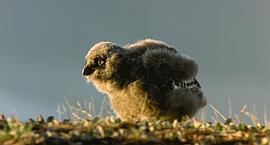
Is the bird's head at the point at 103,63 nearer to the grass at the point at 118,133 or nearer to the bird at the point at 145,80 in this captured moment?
the bird at the point at 145,80

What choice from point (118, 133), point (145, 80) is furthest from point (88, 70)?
point (118, 133)

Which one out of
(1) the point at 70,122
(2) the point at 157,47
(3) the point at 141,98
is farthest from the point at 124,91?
(1) the point at 70,122

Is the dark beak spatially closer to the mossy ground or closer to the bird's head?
the bird's head

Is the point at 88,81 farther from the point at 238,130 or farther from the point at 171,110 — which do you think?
the point at 238,130

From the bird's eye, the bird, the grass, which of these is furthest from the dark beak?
the grass

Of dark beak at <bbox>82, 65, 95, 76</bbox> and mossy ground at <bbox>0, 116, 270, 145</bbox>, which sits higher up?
dark beak at <bbox>82, 65, 95, 76</bbox>

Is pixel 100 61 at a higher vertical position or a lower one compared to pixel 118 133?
higher

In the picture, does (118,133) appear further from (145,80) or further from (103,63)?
(103,63)

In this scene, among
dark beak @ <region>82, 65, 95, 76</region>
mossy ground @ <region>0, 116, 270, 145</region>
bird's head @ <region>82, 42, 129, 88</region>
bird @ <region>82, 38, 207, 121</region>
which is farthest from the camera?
dark beak @ <region>82, 65, 95, 76</region>
